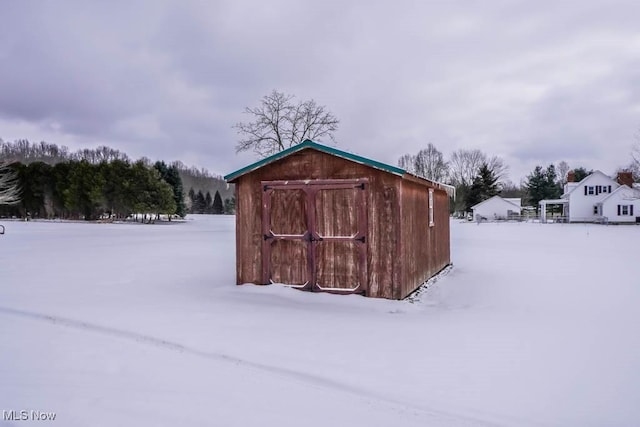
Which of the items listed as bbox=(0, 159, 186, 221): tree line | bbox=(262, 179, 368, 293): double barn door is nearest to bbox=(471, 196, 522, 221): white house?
bbox=(0, 159, 186, 221): tree line

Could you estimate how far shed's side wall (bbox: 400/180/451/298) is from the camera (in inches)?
340

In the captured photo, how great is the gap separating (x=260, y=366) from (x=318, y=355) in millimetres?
767

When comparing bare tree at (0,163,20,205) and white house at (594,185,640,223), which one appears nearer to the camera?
white house at (594,185,640,223)

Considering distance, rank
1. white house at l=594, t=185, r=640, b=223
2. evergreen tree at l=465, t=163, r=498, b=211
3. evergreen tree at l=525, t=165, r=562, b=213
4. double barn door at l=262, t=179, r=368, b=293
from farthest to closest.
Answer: evergreen tree at l=525, t=165, r=562, b=213
evergreen tree at l=465, t=163, r=498, b=211
white house at l=594, t=185, r=640, b=223
double barn door at l=262, t=179, r=368, b=293

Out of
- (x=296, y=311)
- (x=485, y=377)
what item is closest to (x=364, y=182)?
(x=296, y=311)

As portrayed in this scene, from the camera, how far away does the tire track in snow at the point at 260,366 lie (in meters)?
3.80

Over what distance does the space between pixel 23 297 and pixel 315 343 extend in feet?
21.7

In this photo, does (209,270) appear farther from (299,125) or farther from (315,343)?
(299,125)

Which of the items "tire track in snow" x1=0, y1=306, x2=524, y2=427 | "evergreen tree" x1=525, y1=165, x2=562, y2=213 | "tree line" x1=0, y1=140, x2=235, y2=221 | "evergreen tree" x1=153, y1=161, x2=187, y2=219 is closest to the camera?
"tire track in snow" x1=0, y1=306, x2=524, y2=427

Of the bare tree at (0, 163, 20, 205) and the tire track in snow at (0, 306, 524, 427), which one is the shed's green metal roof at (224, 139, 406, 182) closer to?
the tire track in snow at (0, 306, 524, 427)

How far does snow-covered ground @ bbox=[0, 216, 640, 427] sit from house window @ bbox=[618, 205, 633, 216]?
132 ft

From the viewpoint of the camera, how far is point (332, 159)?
8.73m

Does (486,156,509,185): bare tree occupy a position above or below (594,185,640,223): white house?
above

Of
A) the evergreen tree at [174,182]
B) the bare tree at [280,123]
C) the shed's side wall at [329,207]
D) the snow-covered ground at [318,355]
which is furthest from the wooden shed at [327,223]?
the evergreen tree at [174,182]
